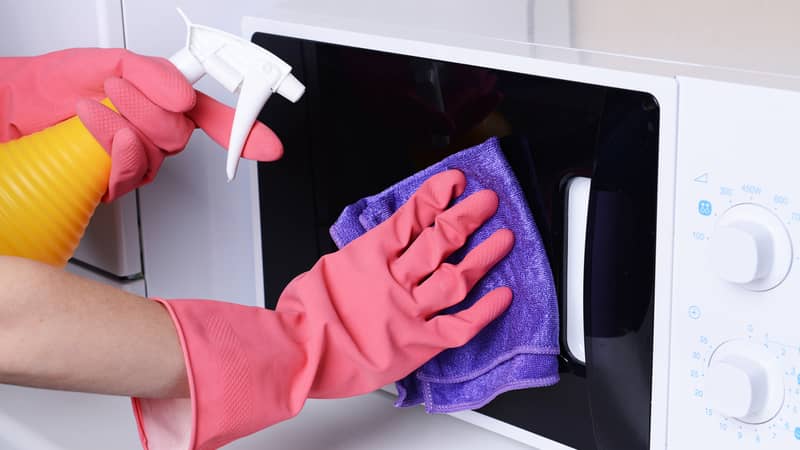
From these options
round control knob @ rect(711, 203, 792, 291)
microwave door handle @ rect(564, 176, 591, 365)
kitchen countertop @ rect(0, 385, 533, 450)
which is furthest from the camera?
kitchen countertop @ rect(0, 385, 533, 450)

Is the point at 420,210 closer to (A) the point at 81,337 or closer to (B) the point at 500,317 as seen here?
(B) the point at 500,317

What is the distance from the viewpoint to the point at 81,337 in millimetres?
619

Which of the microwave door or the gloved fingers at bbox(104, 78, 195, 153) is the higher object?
the gloved fingers at bbox(104, 78, 195, 153)

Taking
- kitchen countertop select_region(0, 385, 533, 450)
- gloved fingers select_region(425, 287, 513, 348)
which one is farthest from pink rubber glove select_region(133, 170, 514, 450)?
kitchen countertop select_region(0, 385, 533, 450)

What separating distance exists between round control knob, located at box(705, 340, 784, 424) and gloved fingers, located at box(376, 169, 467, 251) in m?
0.25

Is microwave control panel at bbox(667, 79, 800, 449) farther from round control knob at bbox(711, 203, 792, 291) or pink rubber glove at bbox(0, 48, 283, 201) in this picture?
pink rubber glove at bbox(0, 48, 283, 201)

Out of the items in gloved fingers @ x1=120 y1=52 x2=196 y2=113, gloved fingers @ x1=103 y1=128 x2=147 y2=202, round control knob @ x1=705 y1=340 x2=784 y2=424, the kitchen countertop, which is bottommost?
the kitchen countertop

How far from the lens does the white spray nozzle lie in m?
0.80

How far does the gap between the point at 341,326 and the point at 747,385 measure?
0.28 meters

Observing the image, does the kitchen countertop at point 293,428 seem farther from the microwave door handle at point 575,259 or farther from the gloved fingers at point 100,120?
the gloved fingers at point 100,120

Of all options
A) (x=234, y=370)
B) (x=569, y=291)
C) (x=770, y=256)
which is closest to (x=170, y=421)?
(x=234, y=370)

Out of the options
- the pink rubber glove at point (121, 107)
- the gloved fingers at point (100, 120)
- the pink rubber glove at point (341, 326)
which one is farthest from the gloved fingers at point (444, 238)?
the gloved fingers at point (100, 120)

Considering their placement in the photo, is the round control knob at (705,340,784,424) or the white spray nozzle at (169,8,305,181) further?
the white spray nozzle at (169,8,305,181)

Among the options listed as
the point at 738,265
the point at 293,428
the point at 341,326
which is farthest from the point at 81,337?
the point at 738,265
